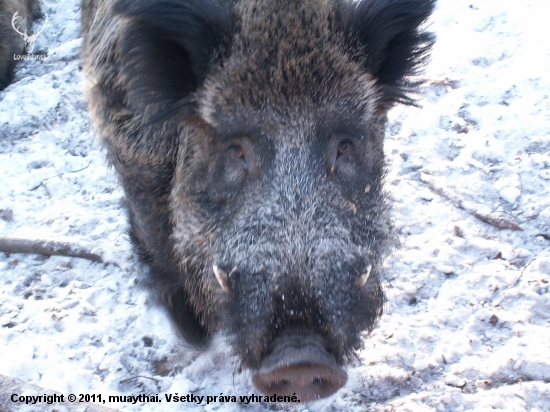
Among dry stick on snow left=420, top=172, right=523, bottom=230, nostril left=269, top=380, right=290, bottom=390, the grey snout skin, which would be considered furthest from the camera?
dry stick on snow left=420, top=172, right=523, bottom=230

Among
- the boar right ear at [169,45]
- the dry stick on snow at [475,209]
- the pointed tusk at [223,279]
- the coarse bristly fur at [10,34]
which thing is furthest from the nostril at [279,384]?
the coarse bristly fur at [10,34]

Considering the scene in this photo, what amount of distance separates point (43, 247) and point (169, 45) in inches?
91.1

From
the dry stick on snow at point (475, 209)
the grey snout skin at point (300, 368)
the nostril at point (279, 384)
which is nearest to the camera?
the grey snout skin at point (300, 368)

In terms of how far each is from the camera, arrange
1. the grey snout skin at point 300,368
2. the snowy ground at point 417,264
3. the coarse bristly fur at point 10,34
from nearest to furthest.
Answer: the grey snout skin at point 300,368
the snowy ground at point 417,264
the coarse bristly fur at point 10,34

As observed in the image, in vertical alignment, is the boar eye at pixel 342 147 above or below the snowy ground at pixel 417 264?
above

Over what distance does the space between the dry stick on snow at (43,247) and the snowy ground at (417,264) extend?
6cm

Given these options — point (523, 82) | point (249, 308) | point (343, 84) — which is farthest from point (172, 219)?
point (523, 82)

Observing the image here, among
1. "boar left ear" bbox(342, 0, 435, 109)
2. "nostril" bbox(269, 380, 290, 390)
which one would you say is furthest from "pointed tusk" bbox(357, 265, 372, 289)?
"boar left ear" bbox(342, 0, 435, 109)

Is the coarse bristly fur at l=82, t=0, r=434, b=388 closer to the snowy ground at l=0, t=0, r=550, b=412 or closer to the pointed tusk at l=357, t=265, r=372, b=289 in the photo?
the pointed tusk at l=357, t=265, r=372, b=289

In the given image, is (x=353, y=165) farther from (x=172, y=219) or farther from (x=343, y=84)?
(x=172, y=219)

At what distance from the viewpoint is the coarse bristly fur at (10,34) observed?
601 cm

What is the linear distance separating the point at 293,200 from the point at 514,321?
1743 mm

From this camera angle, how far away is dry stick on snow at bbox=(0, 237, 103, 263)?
12.5 ft

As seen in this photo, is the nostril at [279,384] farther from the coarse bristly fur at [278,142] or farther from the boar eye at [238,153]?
the boar eye at [238,153]
